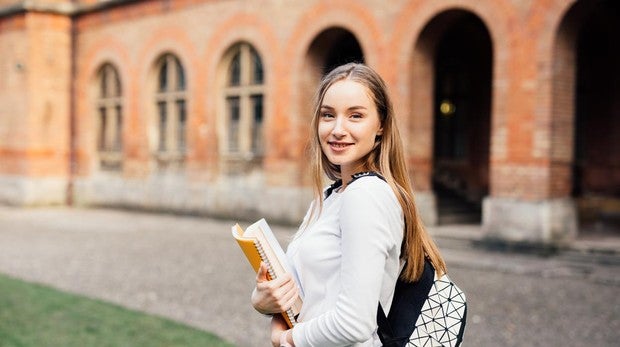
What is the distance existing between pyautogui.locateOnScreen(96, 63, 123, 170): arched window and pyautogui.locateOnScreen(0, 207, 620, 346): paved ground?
5655mm

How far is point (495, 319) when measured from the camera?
6.75 metres

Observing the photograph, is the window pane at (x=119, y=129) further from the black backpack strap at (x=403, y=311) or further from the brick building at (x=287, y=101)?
the black backpack strap at (x=403, y=311)

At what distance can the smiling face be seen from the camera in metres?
1.98

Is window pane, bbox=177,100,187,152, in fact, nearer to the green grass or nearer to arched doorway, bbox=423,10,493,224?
arched doorway, bbox=423,10,493,224

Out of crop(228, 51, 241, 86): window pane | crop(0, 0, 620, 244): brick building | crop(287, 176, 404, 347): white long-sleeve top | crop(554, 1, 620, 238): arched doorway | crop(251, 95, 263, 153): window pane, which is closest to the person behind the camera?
crop(287, 176, 404, 347): white long-sleeve top

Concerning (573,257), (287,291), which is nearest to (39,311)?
(287,291)

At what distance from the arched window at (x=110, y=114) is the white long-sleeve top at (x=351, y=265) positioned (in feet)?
61.5

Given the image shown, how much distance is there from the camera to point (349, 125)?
198cm

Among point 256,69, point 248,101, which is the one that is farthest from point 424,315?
point 256,69

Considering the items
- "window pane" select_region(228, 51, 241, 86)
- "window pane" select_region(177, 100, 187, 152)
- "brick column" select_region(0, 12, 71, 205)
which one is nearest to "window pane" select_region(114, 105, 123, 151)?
"brick column" select_region(0, 12, 71, 205)

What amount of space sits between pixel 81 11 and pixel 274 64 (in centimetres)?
800

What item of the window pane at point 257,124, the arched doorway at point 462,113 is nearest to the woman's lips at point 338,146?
the arched doorway at point 462,113

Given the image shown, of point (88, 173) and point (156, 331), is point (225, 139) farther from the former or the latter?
point (156, 331)

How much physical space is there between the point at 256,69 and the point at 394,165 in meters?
14.6
